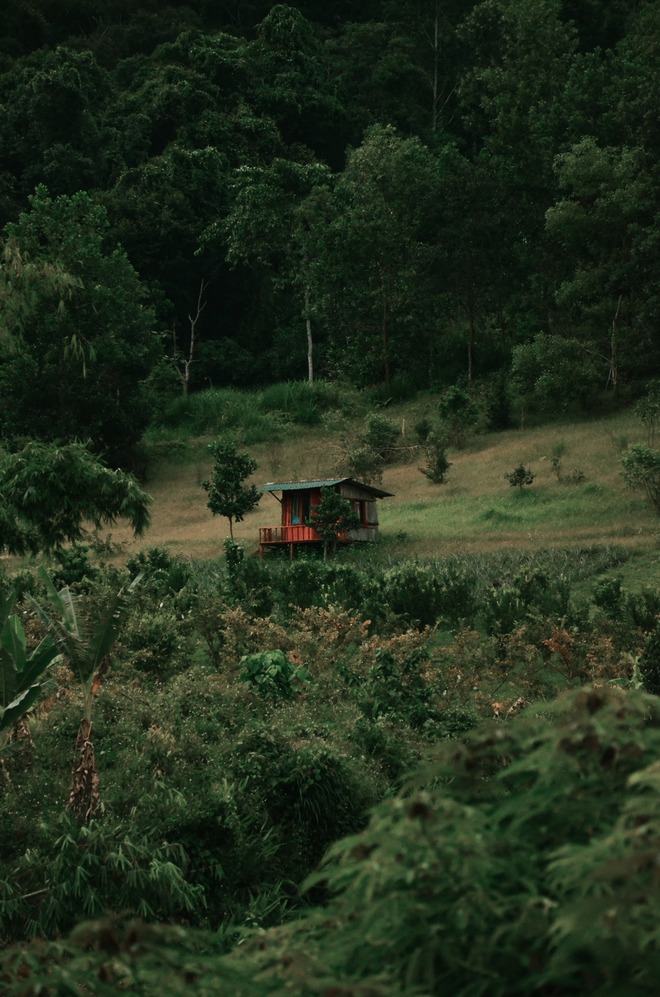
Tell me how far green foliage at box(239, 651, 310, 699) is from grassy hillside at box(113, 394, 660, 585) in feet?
38.2

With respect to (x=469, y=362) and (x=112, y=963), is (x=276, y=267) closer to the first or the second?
(x=469, y=362)

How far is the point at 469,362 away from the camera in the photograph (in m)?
52.9

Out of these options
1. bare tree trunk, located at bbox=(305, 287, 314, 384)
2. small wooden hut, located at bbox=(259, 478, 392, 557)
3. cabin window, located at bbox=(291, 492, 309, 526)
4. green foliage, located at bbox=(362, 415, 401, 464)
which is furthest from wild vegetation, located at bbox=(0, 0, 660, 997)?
cabin window, located at bbox=(291, 492, 309, 526)

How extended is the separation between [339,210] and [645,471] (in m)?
26.4

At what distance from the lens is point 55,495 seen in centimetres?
1439

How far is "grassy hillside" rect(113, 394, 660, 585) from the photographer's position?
105ft

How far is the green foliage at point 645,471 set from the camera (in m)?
33.1

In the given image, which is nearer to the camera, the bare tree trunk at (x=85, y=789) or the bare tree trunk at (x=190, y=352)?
the bare tree trunk at (x=85, y=789)

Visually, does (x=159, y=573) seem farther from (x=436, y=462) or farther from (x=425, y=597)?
(x=436, y=462)

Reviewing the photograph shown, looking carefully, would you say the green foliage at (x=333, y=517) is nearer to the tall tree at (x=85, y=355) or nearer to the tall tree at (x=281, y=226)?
the tall tree at (x=85, y=355)

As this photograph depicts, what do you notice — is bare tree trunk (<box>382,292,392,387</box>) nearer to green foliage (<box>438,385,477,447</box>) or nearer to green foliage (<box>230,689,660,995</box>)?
green foliage (<box>438,385,477,447</box>)

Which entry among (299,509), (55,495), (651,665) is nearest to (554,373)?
(299,509)

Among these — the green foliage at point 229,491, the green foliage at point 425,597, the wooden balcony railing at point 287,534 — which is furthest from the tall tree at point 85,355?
the green foliage at point 425,597

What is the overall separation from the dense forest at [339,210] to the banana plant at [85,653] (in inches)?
1242
